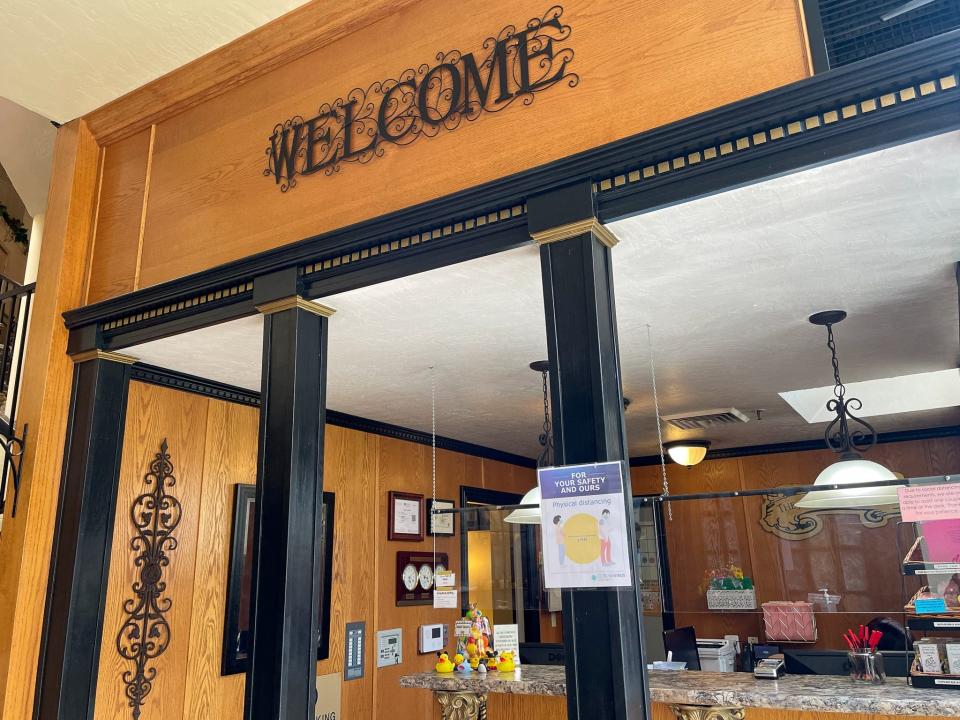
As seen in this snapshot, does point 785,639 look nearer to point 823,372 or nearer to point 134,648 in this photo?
point 823,372

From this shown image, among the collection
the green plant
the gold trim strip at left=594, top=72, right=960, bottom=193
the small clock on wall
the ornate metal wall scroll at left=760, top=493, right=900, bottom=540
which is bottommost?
the small clock on wall

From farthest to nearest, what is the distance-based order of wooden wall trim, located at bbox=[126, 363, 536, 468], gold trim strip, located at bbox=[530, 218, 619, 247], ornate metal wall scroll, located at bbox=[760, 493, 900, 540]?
ornate metal wall scroll, located at bbox=[760, 493, 900, 540] < wooden wall trim, located at bbox=[126, 363, 536, 468] < gold trim strip, located at bbox=[530, 218, 619, 247]

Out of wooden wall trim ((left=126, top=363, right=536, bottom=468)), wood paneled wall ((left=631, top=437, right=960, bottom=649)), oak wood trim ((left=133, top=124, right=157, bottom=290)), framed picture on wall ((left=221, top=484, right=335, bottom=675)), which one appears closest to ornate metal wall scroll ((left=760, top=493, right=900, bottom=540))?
wood paneled wall ((left=631, top=437, right=960, bottom=649))

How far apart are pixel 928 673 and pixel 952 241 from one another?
6.48 ft

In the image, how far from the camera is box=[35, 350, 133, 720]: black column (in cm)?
306

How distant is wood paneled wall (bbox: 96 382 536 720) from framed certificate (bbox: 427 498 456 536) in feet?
0.29

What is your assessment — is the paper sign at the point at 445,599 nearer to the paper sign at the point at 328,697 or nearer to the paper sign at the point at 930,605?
the paper sign at the point at 328,697

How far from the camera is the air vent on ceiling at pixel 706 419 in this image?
518 centimetres

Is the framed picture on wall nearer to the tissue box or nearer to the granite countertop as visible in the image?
the granite countertop

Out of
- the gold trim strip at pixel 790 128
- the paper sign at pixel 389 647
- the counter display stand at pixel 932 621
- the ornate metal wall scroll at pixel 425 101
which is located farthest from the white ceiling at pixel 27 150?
the counter display stand at pixel 932 621

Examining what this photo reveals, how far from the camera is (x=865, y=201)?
86.4 inches

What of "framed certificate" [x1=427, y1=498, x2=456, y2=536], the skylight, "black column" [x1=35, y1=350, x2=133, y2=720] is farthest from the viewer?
"framed certificate" [x1=427, y1=498, x2=456, y2=536]

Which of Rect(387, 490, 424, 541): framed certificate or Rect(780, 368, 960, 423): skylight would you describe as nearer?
Rect(780, 368, 960, 423): skylight

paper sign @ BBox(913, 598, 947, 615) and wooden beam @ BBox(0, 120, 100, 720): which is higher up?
wooden beam @ BBox(0, 120, 100, 720)
